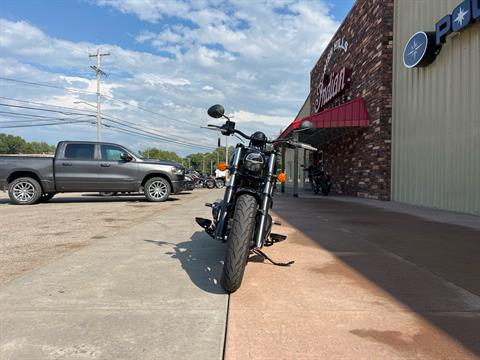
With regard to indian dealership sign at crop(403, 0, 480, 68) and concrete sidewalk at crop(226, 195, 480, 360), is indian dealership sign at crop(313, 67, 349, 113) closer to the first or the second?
indian dealership sign at crop(403, 0, 480, 68)

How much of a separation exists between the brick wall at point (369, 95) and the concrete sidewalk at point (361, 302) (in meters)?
7.81

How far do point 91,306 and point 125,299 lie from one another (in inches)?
10.4

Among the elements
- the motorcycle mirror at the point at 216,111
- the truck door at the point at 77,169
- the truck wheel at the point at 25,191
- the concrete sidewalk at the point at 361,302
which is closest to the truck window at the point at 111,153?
the truck door at the point at 77,169

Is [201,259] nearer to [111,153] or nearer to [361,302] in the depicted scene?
[361,302]

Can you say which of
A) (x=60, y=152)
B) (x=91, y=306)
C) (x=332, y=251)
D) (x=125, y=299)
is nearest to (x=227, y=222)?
(x=125, y=299)

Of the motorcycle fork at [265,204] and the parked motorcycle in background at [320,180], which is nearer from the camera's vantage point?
the motorcycle fork at [265,204]

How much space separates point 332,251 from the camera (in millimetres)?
4930

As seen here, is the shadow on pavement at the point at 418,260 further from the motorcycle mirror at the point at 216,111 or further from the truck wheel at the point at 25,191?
the truck wheel at the point at 25,191

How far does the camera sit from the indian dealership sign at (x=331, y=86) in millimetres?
17062

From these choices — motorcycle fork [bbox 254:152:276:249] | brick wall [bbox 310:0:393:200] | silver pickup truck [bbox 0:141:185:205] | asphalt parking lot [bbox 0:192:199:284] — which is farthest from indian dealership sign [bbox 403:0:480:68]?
asphalt parking lot [bbox 0:192:199:284]

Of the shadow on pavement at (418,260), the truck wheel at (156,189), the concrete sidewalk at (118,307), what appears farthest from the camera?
the truck wheel at (156,189)

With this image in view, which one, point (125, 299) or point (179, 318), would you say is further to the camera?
point (125, 299)

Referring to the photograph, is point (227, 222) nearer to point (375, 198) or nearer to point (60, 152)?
point (60, 152)

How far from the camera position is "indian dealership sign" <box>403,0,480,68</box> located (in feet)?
28.0
